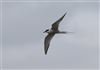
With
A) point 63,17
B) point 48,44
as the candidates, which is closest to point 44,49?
point 48,44

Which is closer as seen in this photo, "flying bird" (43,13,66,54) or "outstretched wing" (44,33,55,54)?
"flying bird" (43,13,66,54)

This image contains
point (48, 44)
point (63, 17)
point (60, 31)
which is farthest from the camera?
point (48, 44)

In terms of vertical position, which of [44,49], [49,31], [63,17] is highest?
[63,17]

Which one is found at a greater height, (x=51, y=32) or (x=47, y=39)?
(x=51, y=32)

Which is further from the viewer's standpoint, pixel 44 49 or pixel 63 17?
pixel 44 49

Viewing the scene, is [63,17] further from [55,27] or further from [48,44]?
[48,44]

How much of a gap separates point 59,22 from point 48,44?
177 cm

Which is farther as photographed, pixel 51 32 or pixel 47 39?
pixel 47 39

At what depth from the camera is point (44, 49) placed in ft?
42.3

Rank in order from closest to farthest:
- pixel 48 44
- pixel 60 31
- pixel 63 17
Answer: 1. pixel 63 17
2. pixel 60 31
3. pixel 48 44

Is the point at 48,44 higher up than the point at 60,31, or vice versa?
the point at 60,31

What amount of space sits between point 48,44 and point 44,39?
0.47 m

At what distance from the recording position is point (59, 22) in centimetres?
1230

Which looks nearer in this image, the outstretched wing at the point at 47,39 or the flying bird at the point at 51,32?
the flying bird at the point at 51,32
